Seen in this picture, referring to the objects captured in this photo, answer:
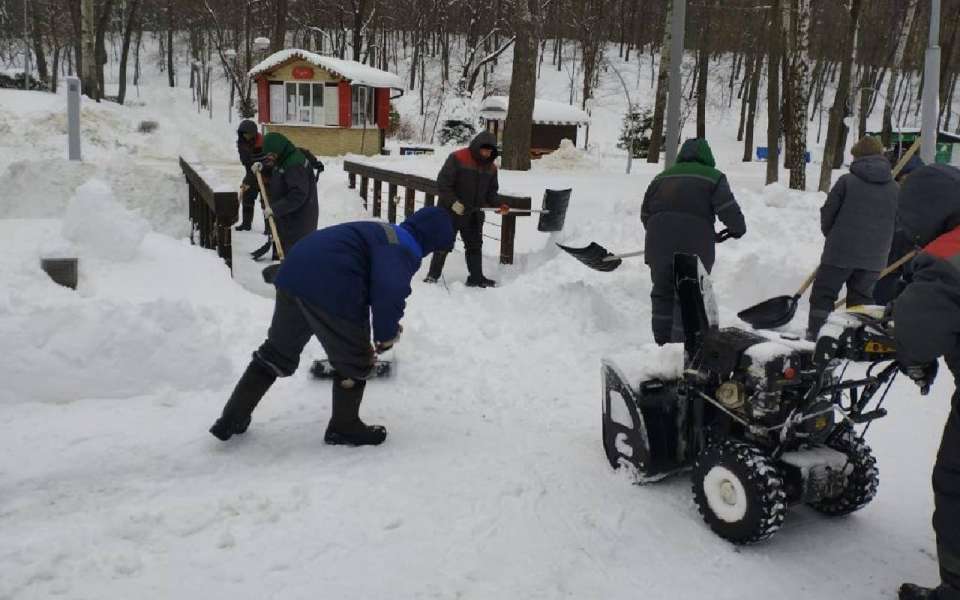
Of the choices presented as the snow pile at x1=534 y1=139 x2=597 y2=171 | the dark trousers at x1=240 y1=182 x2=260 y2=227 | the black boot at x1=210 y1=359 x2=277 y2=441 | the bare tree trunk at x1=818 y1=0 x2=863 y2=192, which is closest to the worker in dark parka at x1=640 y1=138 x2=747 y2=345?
the black boot at x1=210 y1=359 x2=277 y2=441

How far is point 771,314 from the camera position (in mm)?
4035

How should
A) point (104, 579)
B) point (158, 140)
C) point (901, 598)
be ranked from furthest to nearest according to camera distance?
point (158, 140) < point (901, 598) < point (104, 579)

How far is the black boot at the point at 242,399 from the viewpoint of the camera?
4.18 meters

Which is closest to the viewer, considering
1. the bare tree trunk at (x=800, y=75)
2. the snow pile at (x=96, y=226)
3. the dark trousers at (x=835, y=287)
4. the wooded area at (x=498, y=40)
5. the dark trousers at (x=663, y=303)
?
the dark trousers at (x=663, y=303)

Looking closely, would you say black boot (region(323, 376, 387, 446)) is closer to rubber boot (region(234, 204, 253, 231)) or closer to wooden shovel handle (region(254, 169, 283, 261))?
wooden shovel handle (region(254, 169, 283, 261))

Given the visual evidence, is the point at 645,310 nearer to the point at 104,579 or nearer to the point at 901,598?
the point at 901,598

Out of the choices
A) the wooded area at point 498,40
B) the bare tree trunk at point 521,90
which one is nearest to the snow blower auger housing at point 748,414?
the bare tree trunk at point 521,90

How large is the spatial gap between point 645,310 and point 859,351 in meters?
3.98

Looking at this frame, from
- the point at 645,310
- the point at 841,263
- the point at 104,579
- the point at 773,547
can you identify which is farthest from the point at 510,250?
the point at 104,579

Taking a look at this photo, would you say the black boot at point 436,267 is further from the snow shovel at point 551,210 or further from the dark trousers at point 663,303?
the dark trousers at point 663,303

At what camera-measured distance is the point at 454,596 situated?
2918 millimetres

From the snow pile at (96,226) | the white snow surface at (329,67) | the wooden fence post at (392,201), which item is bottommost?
the wooden fence post at (392,201)

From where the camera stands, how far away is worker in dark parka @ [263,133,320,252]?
289 inches

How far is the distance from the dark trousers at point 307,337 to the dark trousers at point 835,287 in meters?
3.78
